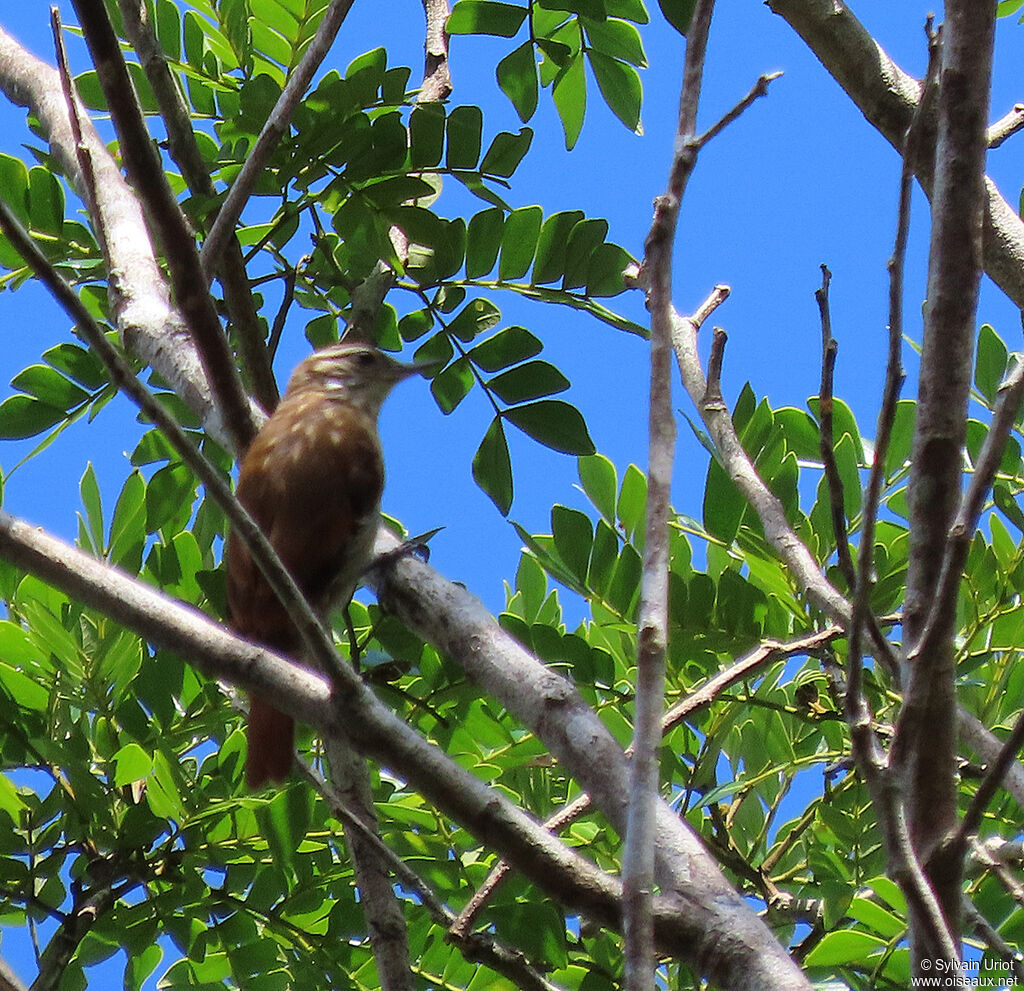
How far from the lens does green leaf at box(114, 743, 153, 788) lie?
2293mm

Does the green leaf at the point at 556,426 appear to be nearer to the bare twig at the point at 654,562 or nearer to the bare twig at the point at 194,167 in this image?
the bare twig at the point at 194,167

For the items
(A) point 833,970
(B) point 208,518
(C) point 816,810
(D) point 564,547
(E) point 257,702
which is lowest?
(A) point 833,970

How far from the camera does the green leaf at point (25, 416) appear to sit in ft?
10.3

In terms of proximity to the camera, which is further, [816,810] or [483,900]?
[816,810]

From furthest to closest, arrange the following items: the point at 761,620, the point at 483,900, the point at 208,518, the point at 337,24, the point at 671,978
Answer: the point at 208,518
the point at 671,978
the point at 761,620
the point at 337,24
the point at 483,900

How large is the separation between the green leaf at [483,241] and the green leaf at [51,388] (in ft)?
3.22

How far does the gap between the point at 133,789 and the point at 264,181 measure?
1330 mm

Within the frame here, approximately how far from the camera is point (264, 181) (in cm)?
292

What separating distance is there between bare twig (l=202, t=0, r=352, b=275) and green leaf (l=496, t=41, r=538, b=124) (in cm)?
Answer: 79

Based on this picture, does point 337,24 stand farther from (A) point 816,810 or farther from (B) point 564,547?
(A) point 816,810

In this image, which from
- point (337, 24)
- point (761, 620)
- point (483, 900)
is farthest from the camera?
point (761, 620)

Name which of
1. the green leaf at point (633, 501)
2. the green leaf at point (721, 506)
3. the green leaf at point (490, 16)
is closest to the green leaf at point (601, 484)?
the green leaf at point (633, 501)

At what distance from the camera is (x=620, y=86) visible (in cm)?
326

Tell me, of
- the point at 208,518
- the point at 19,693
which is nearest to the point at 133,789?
the point at 19,693
